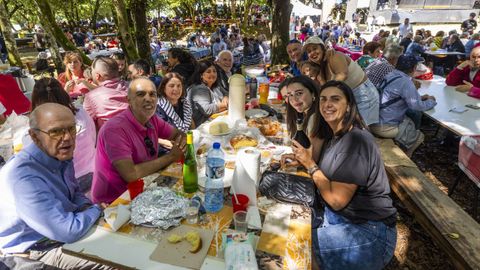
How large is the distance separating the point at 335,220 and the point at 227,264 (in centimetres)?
116

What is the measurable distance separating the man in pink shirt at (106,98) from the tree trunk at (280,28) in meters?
5.69

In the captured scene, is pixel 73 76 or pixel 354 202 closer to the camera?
pixel 354 202

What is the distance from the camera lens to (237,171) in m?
1.75

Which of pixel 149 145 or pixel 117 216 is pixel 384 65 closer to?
pixel 149 145

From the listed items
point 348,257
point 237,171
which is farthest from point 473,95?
point 237,171

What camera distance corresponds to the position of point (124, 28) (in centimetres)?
799

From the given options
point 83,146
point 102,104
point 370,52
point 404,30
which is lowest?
point 83,146

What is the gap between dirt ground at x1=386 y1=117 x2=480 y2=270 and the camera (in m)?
2.81

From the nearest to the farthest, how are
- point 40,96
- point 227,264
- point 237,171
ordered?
1. point 227,264
2. point 237,171
3. point 40,96

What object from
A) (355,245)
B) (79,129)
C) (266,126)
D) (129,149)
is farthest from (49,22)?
(355,245)

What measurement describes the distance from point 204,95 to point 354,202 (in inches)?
99.4

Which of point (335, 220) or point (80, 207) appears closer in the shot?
point (80, 207)

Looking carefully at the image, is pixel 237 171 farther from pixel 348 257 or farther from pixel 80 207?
pixel 80 207

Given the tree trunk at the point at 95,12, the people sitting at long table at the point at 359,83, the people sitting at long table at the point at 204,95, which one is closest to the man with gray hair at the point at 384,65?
the people sitting at long table at the point at 359,83
